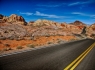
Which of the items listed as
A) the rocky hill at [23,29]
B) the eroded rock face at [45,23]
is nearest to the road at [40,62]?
the rocky hill at [23,29]

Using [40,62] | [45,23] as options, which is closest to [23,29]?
[40,62]

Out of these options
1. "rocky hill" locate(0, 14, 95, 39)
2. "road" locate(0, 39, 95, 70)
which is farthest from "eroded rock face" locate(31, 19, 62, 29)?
"road" locate(0, 39, 95, 70)

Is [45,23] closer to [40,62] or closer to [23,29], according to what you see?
[23,29]

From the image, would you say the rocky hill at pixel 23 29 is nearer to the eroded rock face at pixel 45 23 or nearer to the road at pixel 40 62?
the eroded rock face at pixel 45 23

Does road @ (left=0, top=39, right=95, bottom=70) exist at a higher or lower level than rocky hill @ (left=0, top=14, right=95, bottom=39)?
lower

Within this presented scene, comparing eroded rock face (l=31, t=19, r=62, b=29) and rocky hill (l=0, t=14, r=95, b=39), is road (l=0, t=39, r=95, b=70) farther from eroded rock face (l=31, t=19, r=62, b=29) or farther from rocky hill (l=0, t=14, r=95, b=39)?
eroded rock face (l=31, t=19, r=62, b=29)

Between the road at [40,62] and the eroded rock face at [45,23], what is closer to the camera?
the road at [40,62]

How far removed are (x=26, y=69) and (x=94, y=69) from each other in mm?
3589

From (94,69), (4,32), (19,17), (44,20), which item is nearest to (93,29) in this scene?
→ (44,20)

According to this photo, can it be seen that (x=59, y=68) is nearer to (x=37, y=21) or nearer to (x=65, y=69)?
(x=65, y=69)

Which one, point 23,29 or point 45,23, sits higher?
point 45,23

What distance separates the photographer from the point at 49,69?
19.2 feet

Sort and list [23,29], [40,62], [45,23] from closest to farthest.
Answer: [40,62]
[23,29]
[45,23]

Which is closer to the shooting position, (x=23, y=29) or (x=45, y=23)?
(x=23, y=29)
